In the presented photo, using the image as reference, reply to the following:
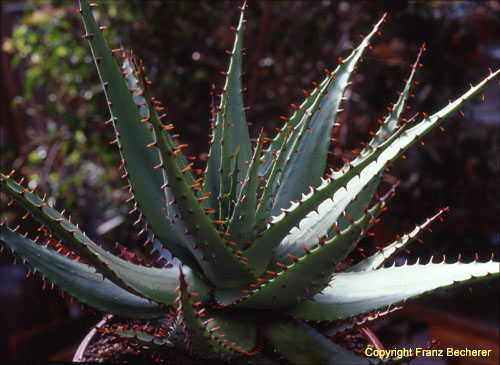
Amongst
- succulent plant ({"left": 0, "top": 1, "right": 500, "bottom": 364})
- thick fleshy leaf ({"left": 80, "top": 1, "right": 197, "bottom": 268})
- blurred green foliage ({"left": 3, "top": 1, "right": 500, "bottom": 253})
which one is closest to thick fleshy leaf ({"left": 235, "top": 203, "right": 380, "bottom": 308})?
succulent plant ({"left": 0, "top": 1, "right": 500, "bottom": 364})

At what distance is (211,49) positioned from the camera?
1430 millimetres

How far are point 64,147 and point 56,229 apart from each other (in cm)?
119

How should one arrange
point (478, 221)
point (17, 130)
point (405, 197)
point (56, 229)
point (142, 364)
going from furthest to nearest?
point (17, 130) → point (405, 197) → point (478, 221) → point (142, 364) → point (56, 229)

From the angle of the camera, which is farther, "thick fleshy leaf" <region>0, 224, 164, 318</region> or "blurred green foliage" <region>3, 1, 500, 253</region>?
"blurred green foliage" <region>3, 1, 500, 253</region>

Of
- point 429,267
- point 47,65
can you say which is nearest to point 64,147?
point 47,65

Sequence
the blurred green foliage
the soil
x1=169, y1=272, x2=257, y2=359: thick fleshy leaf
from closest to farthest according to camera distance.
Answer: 1. x1=169, y1=272, x2=257, y2=359: thick fleshy leaf
2. the soil
3. the blurred green foliage

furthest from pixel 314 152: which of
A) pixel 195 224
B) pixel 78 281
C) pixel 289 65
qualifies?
pixel 289 65

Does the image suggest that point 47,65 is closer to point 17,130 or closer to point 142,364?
point 17,130

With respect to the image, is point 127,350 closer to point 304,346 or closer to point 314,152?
point 304,346

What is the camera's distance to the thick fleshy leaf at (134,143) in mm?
487

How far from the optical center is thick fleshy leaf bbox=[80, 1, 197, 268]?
1.60 feet

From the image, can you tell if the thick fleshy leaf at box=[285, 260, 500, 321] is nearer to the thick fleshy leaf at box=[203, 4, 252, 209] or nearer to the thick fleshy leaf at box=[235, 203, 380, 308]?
the thick fleshy leaf at box=[235, 203, 380, 308]

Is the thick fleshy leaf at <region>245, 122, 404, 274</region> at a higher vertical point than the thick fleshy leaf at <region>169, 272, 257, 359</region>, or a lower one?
higher

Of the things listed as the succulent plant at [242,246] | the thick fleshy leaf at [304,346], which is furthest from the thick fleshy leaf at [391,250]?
the thick fleshy leaf at [304,346]
